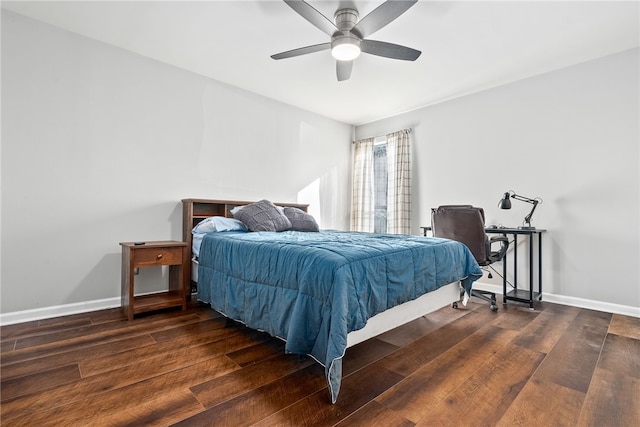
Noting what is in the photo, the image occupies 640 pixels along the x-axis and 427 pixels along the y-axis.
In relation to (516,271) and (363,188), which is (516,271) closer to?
(516,271)

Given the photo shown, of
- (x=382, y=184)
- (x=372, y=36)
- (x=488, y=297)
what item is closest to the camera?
(x=372, y=36)

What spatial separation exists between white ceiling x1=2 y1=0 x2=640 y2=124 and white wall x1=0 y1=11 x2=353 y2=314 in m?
0.28

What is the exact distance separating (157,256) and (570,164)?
14.0 feet

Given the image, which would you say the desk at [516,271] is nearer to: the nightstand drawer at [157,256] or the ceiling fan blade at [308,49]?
the ceiling fan blade at [308,49]

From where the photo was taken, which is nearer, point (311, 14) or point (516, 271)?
point (311, 14)

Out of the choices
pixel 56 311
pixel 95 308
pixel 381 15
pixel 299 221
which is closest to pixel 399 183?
pixel 299 221

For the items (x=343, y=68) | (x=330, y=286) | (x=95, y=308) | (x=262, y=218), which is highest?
(x=343, y=68)

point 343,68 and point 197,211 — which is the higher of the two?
point 343,68

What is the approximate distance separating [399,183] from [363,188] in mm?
758

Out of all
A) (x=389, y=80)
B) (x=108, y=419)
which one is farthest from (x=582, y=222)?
(x=108, y=419)

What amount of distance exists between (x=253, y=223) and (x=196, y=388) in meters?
1.79

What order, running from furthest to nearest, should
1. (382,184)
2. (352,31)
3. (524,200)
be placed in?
(382,184) → (524,200) → (352,31)

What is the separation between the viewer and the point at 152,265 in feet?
8.85

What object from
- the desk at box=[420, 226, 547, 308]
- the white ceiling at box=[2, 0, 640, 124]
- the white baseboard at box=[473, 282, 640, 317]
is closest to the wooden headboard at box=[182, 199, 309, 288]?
the white ceiling at box=[2, 0, 640, 124]
